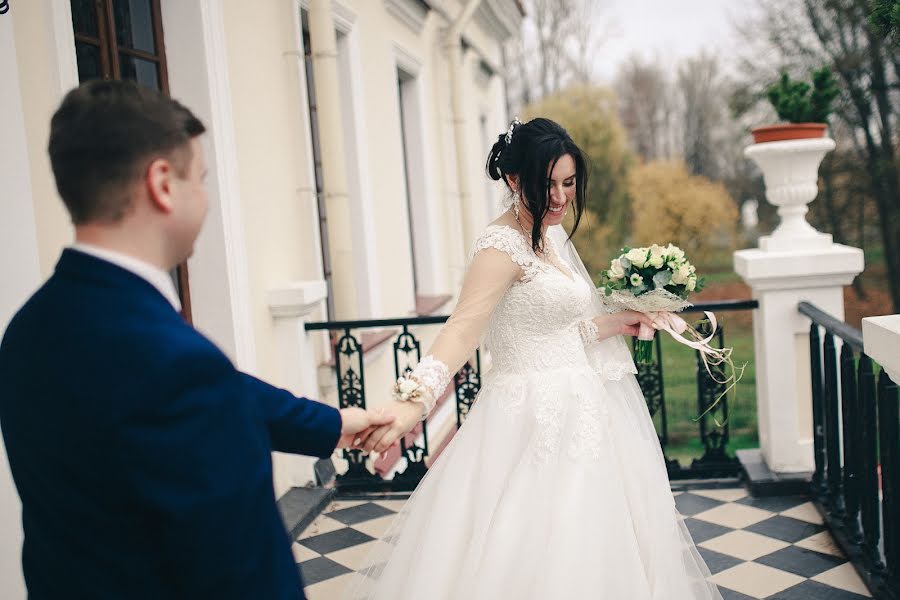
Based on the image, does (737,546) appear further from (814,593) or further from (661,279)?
(661,279)

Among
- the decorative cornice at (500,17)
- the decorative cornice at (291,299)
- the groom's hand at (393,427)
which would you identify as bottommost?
the groom's hand at (393,427)

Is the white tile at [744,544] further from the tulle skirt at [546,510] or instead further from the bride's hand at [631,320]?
the bride's hand at [631,320]

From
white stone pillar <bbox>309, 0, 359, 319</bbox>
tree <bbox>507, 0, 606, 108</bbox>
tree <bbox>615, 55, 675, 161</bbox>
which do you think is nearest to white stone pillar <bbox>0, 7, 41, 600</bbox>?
white stone pillar <bbox>309, 0, 359, 319</bbox>

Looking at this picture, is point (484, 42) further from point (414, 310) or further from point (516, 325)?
point (516, 325)

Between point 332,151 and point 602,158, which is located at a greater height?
point 602,158

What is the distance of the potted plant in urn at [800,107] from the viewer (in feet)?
14.7

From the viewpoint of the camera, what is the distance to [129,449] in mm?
1147

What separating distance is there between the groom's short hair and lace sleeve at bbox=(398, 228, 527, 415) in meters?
1.44

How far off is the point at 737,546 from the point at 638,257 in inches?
65.0

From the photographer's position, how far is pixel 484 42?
12383 millimetres

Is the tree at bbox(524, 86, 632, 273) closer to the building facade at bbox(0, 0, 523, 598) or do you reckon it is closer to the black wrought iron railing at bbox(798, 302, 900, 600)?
the building facade at bbox(0, 0, 523, 598)

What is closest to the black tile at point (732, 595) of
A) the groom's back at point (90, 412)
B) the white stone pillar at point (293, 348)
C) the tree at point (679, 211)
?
the white stone pillar at point (293, 348)

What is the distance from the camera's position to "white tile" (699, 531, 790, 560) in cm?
368

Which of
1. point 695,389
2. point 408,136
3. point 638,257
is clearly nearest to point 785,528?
point 638,257
